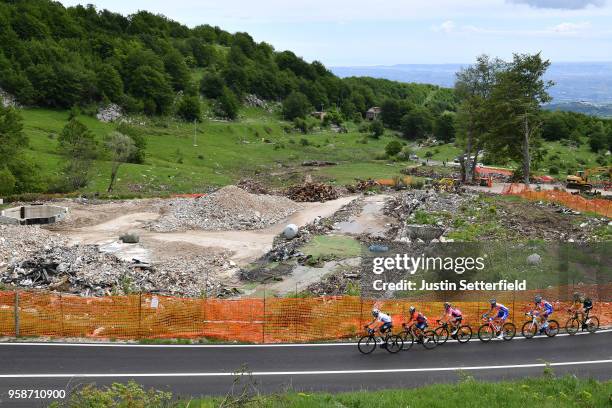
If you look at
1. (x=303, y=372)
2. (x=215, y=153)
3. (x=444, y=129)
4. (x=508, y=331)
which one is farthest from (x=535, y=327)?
(x=444, y=129)

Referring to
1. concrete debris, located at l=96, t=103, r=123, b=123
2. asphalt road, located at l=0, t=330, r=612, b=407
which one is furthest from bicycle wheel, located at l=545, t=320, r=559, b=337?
concrete debris, located at l=96, t=103, r=123, b=123

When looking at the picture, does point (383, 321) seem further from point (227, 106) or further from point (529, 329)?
point (227, 106)

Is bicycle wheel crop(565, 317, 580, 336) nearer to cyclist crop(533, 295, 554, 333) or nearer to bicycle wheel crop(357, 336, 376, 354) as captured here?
cyclist crop(533, 295, 554, 333)

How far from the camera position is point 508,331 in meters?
21.4

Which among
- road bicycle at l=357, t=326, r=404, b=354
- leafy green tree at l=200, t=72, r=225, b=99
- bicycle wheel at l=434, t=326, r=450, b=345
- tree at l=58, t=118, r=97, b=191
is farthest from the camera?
leafy green tree at l=200, t=72, r=225, b=99

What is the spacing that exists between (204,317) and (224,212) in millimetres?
24325

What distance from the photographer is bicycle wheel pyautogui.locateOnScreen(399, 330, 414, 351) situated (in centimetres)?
2039

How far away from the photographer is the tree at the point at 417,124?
408 ft

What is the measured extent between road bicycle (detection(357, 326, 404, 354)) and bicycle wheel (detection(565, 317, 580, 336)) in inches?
269

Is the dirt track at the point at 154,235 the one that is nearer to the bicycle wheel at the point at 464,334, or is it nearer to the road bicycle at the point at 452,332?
the road bicycle at the point at 452,332

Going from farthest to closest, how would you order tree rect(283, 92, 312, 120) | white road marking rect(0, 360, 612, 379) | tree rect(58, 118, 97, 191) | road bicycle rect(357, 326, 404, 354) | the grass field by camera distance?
tree rect(283, 92, 312, 120)
the grass field
tree rect(58, 118, 97, 191)
road bicycle rect(357, 326, 404, 354)
white road marking rect(0, 360, 612, 379)

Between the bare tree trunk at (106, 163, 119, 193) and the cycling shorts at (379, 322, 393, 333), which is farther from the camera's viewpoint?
the bare tree trunk at (106, 163, 119, 193)

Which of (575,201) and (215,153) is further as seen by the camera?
(215,153)

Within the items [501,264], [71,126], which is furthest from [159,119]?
[501,264]
